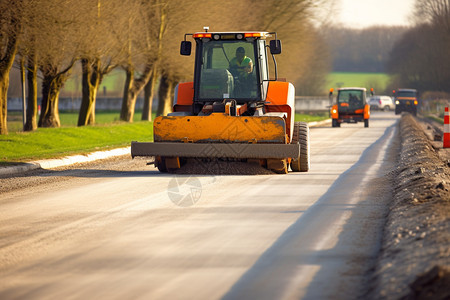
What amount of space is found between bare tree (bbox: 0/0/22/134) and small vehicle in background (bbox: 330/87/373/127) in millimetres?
21708

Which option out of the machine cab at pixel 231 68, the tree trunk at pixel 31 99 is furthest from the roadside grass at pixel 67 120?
the machine cab at pixel 231 68

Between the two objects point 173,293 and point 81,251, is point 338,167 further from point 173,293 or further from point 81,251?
point 173,293

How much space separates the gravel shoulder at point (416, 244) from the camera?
206 inches

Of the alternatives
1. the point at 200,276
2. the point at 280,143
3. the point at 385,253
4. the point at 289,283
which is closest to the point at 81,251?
the point at 200,276

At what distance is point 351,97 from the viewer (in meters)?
42.7

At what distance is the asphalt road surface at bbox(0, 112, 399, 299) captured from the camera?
6000mm

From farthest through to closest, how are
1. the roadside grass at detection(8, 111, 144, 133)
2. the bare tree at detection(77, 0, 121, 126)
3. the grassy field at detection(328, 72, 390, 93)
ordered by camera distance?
the grassy field at detection(328, 72, 390, 93), the roadside grass at detection(8, 111, 144, 133), the bare tree at detection(77, 0, 121, 126)

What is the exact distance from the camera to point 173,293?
227 inches

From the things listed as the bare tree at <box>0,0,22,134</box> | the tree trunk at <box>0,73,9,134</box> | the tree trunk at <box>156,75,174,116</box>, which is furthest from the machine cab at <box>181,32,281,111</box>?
the tree trunk at <box>156,75,174,116</box>

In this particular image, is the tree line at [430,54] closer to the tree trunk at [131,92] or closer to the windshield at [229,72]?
the tree trunk at [131,92]

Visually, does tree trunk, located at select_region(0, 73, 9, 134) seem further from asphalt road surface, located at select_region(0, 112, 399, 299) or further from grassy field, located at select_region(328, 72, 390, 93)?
grassy field, located at select_region(328, 72, 390, 93)

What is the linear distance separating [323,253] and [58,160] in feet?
38.3

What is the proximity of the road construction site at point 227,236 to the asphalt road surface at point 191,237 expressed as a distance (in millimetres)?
16

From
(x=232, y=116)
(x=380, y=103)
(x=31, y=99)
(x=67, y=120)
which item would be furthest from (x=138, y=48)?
(x=380, y=103)
